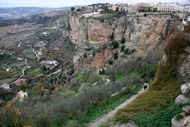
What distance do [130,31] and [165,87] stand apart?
930 inches

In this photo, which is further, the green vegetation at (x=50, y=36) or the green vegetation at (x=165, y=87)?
the green vegetation at (x=50, y=36)

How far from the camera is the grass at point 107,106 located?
55.7 feet

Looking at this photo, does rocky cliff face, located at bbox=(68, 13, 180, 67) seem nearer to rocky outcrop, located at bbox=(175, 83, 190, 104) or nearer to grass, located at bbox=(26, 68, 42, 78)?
grass, located at bbox=(26, 68, 42, 78)

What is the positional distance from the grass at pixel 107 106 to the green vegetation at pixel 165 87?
3430 mm

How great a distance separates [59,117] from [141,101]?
6349 mm

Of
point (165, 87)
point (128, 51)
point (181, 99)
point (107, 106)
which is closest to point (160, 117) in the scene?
point (181, 99)

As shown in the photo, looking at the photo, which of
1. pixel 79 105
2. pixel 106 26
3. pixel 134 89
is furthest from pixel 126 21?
pixel 79 105

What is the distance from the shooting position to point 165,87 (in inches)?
599

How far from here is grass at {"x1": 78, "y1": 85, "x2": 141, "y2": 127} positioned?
1697cm

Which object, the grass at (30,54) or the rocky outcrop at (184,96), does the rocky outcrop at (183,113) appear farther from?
the grass at (30,54)

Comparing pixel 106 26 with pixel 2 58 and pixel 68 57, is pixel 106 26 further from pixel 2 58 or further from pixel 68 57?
pixel 2 58

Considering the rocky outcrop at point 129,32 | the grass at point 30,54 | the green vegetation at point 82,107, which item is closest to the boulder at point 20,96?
the green vegetation at point 82,107

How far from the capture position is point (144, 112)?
12.9 m

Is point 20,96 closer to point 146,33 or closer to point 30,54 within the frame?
point 146,33
